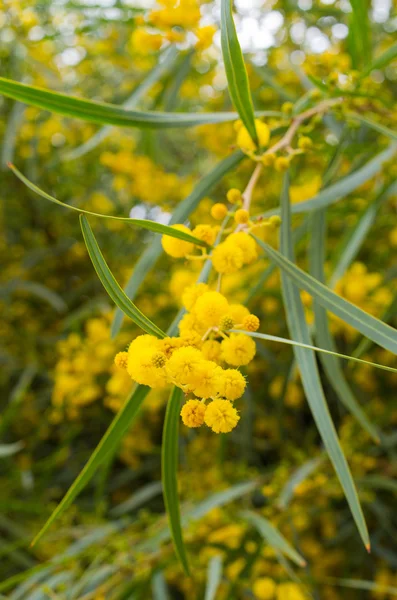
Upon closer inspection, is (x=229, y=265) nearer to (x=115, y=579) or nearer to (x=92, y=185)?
(x=115, y=579)

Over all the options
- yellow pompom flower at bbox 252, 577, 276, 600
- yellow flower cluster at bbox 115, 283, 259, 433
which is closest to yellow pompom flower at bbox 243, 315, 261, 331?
yellow flower cluster at bbox 115, 283, 259, 433

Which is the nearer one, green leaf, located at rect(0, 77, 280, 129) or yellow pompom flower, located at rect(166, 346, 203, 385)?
A: yellow pompom flower, located at rect(166, 346, 203, 385)

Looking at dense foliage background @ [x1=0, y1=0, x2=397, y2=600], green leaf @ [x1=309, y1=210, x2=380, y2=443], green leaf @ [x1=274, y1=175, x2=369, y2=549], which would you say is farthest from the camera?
dense foliage background @ [x1=0, y1=0, x2=397, y2=600]

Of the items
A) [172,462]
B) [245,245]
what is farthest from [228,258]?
[172,462]

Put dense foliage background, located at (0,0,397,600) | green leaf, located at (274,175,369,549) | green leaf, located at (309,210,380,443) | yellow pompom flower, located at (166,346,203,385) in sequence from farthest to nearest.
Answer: dense foliage background, located at (0,0,397,600) < green leaf, located at (309,210,380,443) < green leaf, located at (274,175,369,549) < yellow pompom flower, located at (166,346,203,385)

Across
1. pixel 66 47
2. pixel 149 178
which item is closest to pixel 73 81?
pixel 66 47

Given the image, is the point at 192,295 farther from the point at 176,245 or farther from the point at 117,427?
the point at 117,427

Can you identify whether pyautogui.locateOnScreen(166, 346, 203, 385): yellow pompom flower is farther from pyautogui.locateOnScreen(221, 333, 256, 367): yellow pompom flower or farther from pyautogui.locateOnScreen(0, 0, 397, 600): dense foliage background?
pyautogui.locateOnScreen(0, 0, 397, 600): dense foliage background

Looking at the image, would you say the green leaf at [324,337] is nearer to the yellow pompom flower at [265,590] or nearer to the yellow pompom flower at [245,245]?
the yellow pompom flower at [245,245]
